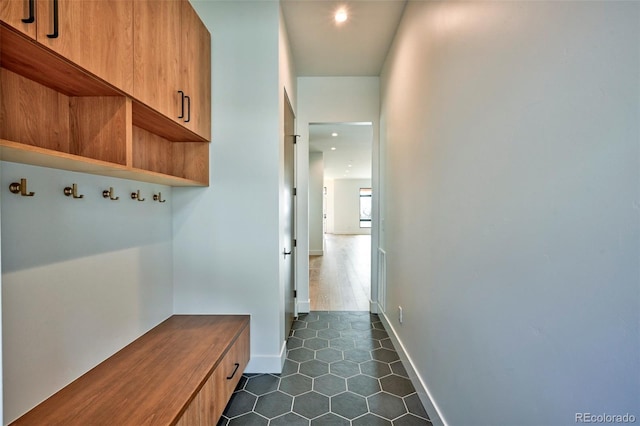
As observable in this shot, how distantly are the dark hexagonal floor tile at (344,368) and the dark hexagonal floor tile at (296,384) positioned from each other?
234mm

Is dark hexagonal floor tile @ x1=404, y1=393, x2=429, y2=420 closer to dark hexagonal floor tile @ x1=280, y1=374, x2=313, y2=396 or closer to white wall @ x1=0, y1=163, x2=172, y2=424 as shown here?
dark hexagonal floor tile @ x1=280, y1=374, x2=313, y2=396

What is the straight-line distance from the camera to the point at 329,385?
7.00 ft

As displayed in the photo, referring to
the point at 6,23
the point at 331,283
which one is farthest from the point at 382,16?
the point at 331,283

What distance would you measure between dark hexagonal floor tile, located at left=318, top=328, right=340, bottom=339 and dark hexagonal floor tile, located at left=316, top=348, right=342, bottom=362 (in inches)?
10.4

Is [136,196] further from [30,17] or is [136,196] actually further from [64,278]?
[30,17]

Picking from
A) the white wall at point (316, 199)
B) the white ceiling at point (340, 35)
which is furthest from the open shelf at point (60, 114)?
the white wall at point (316, 199)

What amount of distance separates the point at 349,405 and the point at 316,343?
2.95 ft

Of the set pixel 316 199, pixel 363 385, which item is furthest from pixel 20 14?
pixel 316 199

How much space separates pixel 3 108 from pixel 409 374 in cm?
266

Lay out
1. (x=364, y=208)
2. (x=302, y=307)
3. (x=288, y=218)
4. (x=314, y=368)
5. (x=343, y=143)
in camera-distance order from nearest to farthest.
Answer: (x=314, y=368) < (x=288, y=218) < (x=302, y=307) < (x=343, y=143) < (x=364, y=208)

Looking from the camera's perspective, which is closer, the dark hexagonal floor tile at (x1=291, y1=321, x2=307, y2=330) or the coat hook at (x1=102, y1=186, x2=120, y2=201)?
the coat hook at (x1=102, y1=186, x2=120, y2=201)

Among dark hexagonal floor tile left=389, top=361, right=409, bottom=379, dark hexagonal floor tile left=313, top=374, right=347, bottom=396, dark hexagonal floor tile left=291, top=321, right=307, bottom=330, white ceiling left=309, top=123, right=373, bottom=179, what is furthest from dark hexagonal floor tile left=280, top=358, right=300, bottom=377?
white ceiling left=309, top=123, right=373, bottom=179

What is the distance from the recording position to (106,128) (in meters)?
1.30

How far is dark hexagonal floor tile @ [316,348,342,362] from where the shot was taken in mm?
2502
